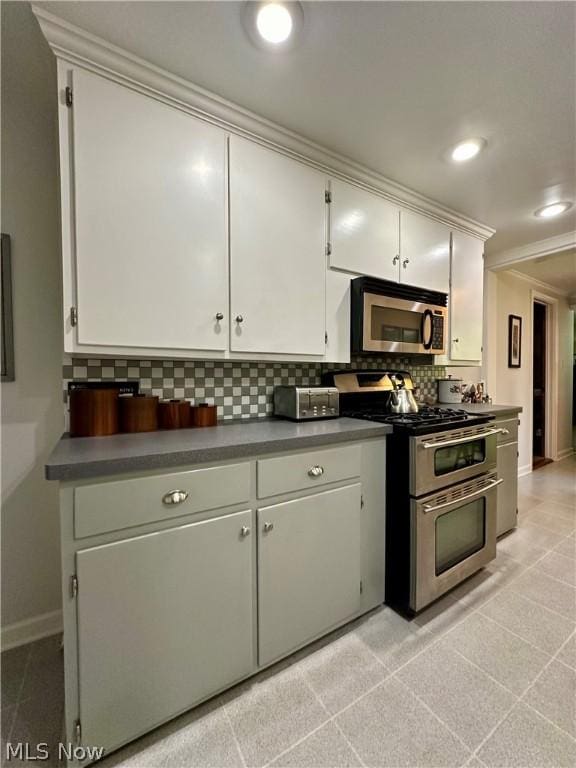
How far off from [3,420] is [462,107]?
2448 mm

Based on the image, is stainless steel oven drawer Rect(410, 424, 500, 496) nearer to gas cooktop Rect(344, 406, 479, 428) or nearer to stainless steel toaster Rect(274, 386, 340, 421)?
gas cooktop Rect(344, 406, 479, 428)

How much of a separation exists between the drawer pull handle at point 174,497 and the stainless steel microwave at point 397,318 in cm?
127

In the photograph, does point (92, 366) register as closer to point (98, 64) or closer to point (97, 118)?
point (97, 118)

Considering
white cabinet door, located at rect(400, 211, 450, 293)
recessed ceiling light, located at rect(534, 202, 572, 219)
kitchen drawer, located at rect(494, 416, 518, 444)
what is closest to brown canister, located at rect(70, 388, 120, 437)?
white cabinet door, located at rect(400, 211, 450, 293)

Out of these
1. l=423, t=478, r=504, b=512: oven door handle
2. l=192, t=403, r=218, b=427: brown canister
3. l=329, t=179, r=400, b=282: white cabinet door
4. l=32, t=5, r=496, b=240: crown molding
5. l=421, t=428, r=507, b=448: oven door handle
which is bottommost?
l=423, t=478, r=504, b=512: oven door handle

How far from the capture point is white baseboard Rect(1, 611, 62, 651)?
1452 millimetres

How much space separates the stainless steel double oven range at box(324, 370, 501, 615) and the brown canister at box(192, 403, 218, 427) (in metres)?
0.80

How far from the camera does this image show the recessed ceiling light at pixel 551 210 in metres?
2.31

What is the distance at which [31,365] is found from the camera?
1.48 m

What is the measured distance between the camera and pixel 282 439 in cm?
126

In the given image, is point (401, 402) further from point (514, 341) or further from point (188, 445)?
point (514, 341)

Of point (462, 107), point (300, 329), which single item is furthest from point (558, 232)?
point (300, 329)

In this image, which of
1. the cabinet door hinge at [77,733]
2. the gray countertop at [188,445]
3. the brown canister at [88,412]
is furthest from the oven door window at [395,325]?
the cabinet door hinge at [77,733]
